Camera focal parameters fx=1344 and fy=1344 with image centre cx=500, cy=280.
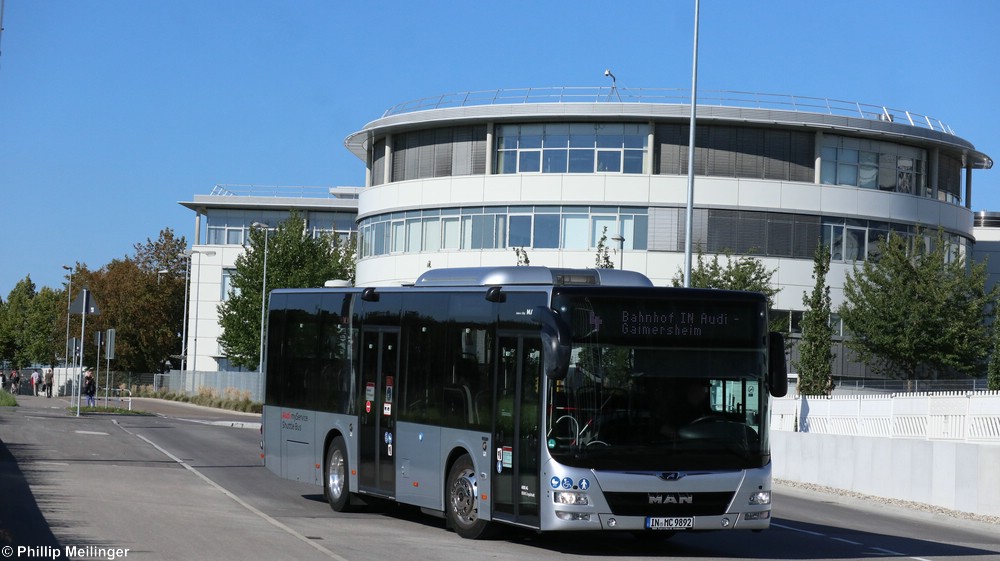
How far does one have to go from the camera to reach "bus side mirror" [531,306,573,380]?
12852 millimetres

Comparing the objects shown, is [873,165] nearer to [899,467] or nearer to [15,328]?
[899,467]

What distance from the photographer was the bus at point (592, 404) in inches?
527

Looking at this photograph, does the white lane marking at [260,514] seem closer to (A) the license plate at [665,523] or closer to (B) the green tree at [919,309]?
(A) the license plate at [665,523]

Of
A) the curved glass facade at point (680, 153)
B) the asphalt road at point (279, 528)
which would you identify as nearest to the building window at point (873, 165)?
the curved glass facade at point (680, 153)

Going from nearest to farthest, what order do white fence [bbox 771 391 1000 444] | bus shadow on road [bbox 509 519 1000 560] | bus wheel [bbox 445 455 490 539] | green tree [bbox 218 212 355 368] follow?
bus shadow on road [bbox 509 519 1000 560] → bus wheel [bbox 445 455 490 539] → white fence [bbox 771 391 1000 444] → green tree [bbox 218 212 355 368]

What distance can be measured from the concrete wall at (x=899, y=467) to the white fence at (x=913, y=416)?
3.95 feet

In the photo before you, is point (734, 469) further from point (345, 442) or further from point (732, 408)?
point (345, 442)

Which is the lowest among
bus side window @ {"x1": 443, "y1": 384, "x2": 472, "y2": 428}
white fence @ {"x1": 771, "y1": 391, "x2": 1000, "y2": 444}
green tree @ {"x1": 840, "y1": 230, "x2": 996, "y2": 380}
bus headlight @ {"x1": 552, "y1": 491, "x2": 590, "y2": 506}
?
bus headlight @ {"x1": 552, "y1": 491, "x2": 590, "y2": 506}

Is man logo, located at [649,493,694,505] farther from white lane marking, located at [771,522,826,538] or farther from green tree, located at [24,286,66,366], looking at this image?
green tree, located at [24,286,66,366]

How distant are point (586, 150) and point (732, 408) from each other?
1657 inches

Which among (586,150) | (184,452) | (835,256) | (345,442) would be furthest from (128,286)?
(345,442)

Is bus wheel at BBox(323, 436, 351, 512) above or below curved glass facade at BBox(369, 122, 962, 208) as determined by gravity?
below

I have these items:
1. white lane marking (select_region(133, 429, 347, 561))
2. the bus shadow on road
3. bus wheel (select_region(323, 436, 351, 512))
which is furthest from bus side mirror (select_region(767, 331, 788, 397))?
bus wheel (select_region(323, 436, 351, 512))

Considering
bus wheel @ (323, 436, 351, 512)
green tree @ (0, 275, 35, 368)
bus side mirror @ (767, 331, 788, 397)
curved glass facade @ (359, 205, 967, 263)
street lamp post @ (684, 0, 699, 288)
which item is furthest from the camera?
green tree @ (0, 275, 35, 368)
